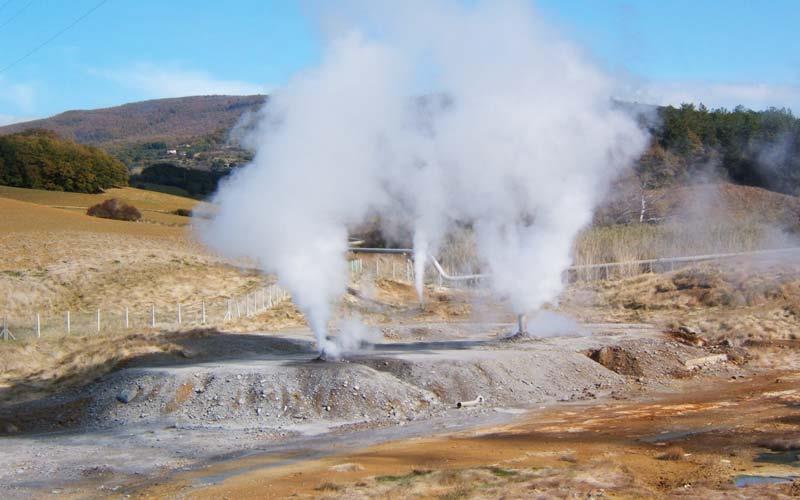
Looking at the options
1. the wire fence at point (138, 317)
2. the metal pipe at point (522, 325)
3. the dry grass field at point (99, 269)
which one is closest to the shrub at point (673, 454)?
the metal pipe at point (522, 325)

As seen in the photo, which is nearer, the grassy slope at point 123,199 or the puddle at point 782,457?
the puddle at point 782,457

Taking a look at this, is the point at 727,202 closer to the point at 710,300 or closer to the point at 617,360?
the point at 710,300

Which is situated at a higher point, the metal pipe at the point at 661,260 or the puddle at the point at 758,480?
the metal pipe at the point at 661,260

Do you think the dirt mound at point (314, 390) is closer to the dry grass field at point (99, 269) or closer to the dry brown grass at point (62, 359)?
the dry brown grass at point (62, 359)

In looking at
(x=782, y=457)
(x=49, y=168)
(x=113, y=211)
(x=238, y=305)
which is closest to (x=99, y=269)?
(x=238, y=305)

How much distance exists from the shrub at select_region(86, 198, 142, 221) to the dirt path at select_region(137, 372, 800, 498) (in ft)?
196

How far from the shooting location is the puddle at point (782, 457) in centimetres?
1306

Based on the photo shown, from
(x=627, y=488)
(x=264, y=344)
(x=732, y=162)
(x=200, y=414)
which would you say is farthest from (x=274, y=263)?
(x=732, y=162)

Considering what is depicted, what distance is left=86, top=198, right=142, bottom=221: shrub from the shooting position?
71.6 meters

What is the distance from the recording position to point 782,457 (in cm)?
1343

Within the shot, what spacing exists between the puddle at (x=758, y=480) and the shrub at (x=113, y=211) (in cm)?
6564

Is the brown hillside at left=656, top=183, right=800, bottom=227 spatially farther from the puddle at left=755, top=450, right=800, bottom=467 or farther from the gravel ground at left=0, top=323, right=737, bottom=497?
the puddle at left=755, top=450, right=800, bottom=467

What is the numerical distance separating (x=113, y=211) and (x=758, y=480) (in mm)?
66492

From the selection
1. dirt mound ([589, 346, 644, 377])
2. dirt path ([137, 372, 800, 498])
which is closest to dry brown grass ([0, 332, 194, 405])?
dirt path ([137, 372, 800, 498])
